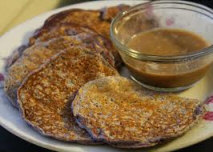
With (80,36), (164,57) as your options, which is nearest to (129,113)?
(164,57)

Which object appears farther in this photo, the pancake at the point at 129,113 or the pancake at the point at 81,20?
the pancake at the point at 81,20

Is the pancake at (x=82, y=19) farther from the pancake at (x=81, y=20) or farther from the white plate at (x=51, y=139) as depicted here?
the white plate at (x=51, y=139)

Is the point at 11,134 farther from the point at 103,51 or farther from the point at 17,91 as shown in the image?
the point at 103,51

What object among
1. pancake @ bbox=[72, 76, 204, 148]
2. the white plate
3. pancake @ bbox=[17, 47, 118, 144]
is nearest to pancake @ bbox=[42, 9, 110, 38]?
the white plate

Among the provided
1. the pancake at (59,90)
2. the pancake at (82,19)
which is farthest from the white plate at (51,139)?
the pancake at (82,19)

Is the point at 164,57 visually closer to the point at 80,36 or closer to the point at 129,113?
the point at 129,113

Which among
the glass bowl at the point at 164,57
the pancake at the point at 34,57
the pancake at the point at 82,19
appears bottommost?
the glass bowl at the point at 164,57

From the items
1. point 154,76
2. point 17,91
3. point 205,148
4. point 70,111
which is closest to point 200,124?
point 205,148
